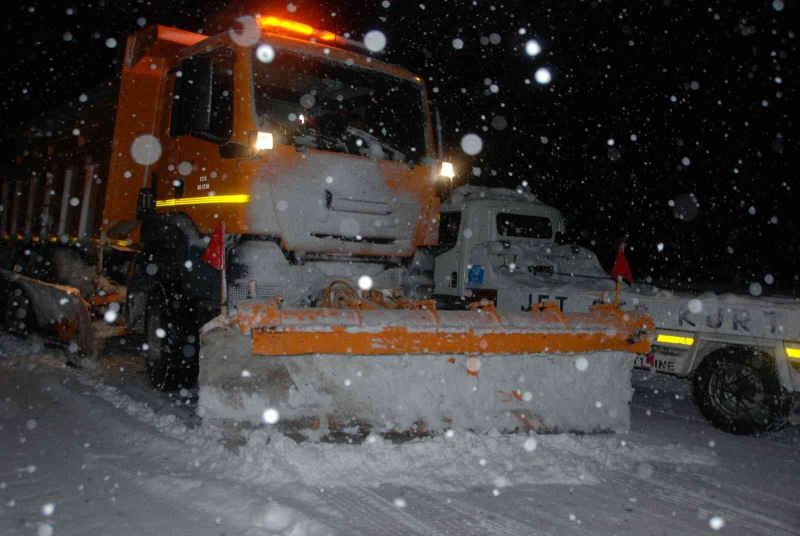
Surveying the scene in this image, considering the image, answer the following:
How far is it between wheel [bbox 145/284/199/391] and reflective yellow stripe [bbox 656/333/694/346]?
13.8 ft

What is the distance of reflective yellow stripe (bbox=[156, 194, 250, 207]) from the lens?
4949 mm

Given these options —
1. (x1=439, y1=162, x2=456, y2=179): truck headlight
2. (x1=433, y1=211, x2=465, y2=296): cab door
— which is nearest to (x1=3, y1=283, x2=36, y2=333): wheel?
(x1=433, y1=211, x2=465, y2=296): cab door

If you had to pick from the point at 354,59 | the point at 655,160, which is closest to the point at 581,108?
the point at 655,160

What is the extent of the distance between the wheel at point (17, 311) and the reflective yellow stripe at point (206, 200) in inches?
146

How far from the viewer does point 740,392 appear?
588cm

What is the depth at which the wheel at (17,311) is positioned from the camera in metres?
8.71

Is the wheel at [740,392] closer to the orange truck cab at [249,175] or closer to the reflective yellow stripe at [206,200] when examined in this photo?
the orange truck cab at [249,175]

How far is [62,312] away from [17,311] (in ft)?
6.25

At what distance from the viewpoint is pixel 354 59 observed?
5.78 meters

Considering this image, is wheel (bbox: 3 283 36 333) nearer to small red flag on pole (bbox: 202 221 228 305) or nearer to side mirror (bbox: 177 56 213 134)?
side mirror (bbox: 177 56 213 134)

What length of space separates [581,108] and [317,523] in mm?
20117

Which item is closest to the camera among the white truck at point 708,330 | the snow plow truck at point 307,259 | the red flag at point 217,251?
the snow plow truck at point 307,259

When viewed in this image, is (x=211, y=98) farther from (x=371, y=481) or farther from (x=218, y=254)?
(x=371, y=481)

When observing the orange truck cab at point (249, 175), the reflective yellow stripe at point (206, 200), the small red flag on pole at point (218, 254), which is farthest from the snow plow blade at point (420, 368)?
the reflective yellow stripe at point (206, 200)
